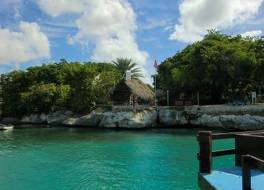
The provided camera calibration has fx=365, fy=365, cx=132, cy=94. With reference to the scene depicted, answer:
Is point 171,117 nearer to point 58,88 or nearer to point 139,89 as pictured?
point 139,89

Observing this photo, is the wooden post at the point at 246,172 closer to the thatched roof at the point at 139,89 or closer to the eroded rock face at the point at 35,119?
the thatched roof at the point at 139,89

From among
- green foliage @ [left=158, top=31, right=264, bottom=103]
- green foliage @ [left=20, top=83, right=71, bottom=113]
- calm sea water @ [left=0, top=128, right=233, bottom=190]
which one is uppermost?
green foliage @ [left=158, top=31, right=264, bottom=103]

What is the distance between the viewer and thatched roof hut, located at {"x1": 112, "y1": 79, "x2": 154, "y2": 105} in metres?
52.0

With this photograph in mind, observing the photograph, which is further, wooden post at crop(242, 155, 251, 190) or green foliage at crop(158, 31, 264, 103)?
green foliage at crop(158, 31, 264, 103)

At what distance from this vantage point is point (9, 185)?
15.9 meters

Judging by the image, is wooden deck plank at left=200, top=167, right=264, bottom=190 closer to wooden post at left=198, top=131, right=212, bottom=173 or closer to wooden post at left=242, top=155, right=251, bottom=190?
wooden post at left=198, top=131, right=212, bottom=173

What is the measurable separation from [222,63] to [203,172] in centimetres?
3367

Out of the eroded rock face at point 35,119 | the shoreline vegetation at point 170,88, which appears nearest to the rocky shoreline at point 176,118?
the shoreline vegetation at point 170,88

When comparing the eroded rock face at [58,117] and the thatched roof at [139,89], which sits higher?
the thatched roof at [139,89]

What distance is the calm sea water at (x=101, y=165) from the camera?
616 inches

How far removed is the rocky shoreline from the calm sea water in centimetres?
1017

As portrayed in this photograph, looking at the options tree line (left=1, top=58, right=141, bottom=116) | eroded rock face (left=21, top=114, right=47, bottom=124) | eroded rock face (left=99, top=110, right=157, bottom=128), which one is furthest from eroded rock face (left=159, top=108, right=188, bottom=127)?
eroded rock face (left=21, top=114, right=47, bottom=124)

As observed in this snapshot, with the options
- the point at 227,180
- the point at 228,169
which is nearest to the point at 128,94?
the point at 228,169

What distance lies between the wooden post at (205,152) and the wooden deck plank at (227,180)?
0.17m
